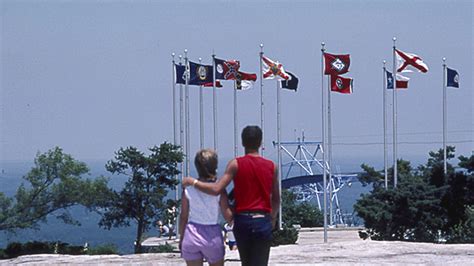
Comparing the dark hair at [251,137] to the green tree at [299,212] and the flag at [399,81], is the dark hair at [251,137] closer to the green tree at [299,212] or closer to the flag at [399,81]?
the flag at [399,81]

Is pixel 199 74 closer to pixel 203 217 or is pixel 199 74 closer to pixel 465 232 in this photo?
pixel 465 232

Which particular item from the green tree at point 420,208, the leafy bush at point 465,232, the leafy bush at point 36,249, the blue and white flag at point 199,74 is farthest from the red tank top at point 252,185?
the blue and white flag at point 199,74

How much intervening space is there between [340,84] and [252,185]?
26.1 m

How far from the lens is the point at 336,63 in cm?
3391

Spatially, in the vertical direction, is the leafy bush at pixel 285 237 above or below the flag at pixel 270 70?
below

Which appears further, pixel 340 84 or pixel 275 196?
pixel 340 84

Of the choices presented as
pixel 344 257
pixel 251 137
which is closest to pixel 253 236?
pixel 251 137

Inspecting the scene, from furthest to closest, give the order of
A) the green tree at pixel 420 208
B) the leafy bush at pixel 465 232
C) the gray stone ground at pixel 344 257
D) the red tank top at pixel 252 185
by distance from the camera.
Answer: the green tree at pixel 420 208, the leafy bush at pixel 465 232, the gray stone ground at pixel 344 257, the red tank top at pixel 252 185

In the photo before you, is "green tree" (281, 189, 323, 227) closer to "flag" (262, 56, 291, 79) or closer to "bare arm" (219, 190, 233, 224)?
"flag" (262, 56, 291, 79)

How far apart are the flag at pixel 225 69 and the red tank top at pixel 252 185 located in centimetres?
2821

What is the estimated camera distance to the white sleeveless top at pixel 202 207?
874 cm

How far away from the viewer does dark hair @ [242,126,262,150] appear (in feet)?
29.2

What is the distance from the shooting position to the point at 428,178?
1602 inches

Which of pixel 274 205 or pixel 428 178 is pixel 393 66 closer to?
pixel 428 178
